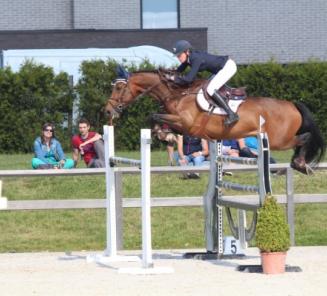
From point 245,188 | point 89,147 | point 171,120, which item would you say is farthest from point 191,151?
point 245,188

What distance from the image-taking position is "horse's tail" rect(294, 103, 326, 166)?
12047 millimetres

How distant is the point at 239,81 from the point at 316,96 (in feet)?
6.05

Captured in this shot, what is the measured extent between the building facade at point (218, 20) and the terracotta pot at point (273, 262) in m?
Answer: 20.8

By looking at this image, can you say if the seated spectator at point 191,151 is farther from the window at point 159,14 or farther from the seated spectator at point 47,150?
the window at point 159,14

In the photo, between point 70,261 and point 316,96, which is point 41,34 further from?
point 70,261

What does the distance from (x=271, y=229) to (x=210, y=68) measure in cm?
252

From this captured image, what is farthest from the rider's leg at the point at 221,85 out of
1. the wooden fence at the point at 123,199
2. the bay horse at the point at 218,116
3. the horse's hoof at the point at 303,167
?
the wooden fence at the point at 123,199

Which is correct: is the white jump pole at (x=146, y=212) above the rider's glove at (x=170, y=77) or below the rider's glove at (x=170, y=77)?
below

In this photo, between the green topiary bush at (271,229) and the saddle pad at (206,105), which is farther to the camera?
the saddle pad at (206,105)

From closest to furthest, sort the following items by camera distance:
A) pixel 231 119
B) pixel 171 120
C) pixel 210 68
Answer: pixel 171 120
pixel 231 119
pixel 210 68

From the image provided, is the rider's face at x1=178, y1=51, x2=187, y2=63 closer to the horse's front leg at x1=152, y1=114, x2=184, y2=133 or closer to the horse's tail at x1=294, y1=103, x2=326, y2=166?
the horse's front leg at x1=152, y1=114, x2=184, y2=133

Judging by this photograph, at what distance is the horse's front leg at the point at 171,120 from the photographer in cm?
1140

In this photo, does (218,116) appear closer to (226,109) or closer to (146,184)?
(226,109)

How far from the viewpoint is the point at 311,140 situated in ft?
39.7
